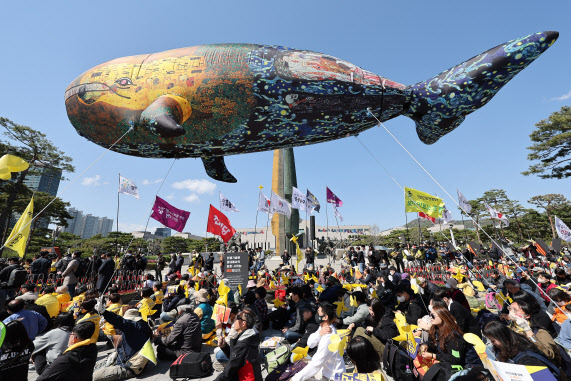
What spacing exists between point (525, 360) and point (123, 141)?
539 cm

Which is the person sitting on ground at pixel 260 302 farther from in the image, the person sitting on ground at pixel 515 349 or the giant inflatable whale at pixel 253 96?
the person sitting on ground at pixel 515 349

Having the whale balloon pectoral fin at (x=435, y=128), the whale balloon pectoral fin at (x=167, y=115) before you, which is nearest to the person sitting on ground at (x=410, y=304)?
the whale balloon pectoral fin at (x=435, y=128)

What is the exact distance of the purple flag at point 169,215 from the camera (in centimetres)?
1009

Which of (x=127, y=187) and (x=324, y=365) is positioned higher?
(x=127, y=187)

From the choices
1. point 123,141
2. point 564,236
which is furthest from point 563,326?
point 564,236

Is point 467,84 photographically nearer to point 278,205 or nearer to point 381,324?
point 381,324

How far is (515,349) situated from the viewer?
2510mm

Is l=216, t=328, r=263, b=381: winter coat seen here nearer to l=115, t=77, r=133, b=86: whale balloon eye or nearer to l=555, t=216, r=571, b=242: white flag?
l=115, t=77, r=133, b=86: whale balloon eye

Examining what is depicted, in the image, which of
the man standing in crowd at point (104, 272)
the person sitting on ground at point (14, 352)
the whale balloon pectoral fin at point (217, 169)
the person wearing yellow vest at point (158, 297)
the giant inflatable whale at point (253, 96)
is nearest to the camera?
the person sitting on ground at point (14, 352)

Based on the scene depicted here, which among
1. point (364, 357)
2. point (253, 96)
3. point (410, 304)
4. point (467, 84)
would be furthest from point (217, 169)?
point (410, 304)

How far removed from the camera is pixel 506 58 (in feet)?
10.3

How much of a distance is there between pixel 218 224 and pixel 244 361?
27.6 ft

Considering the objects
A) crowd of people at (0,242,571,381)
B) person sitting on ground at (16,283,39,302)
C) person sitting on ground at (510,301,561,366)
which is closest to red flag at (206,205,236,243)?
crowd of people at (0,242,571,381)

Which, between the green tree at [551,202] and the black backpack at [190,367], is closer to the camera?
the black backpack at [190,367]
